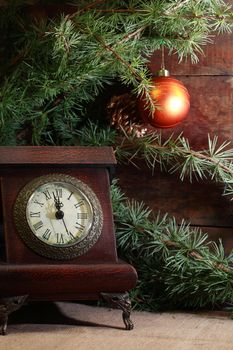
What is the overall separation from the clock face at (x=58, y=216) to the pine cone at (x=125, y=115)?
0.32m

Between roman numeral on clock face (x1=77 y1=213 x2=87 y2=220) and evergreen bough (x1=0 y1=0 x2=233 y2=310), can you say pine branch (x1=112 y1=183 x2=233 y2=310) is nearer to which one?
evergreen bough (x1=0 y1=0 x2=233 y2=310)

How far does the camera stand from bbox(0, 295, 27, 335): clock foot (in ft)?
3.40

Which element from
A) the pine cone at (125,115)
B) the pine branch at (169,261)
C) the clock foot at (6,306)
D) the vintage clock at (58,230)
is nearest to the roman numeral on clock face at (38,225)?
the vintage clock at (58,230)

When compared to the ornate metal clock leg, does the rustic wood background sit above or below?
above

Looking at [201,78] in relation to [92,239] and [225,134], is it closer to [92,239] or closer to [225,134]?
[225,134]

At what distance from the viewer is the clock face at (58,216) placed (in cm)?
109

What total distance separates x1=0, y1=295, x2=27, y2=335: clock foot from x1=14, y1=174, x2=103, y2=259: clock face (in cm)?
9

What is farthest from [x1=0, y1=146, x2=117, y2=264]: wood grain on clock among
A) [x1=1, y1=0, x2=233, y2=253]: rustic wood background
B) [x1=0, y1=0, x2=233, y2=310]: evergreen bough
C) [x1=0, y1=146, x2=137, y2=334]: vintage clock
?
[x1=1, y1=0, x2=233, y2=253]: rustic wood background

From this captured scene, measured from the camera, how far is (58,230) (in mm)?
1107

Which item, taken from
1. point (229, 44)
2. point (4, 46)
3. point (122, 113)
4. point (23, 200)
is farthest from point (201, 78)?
point (23, 200)

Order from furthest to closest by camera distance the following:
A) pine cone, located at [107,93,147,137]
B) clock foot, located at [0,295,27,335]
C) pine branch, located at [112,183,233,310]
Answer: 1. pine cone, located at [107,93,147,137]
2. pine branch, located at [112,183,233,310]
3. clock foot, located at [0,295,27,335]

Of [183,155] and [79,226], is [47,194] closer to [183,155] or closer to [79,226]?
[79,226]

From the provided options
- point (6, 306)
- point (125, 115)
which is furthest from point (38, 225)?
point (125, 115)

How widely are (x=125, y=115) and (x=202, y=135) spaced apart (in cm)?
19
